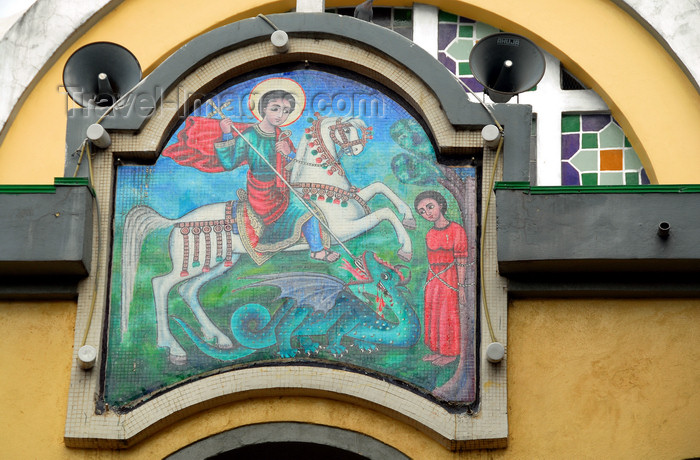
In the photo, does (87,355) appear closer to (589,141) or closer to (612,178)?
(612,178)

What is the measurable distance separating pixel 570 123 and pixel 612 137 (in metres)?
0.72

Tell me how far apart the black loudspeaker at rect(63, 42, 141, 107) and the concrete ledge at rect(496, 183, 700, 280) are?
4610 millimetres

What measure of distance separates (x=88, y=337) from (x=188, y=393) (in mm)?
1285

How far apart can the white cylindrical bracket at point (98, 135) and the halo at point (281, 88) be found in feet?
5.54

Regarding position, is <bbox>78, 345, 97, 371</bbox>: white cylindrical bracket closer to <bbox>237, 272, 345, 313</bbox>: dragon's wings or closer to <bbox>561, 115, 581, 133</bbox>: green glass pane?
<bbox>237, 272, 345, 313</bbox>: dragon's wings

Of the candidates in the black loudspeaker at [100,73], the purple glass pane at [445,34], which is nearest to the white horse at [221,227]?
the black loudspeaker at [100,73]

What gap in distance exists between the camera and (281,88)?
15625mm

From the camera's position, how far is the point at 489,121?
15016 millimetres

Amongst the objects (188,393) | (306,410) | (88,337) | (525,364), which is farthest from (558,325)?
(88,337)

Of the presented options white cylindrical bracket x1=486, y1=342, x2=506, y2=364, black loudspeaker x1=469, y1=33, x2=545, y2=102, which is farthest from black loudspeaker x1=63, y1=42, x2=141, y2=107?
white cylindrical bracket x1=486, y1=342, x2=506, y2=364

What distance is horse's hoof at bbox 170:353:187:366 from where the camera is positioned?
567 inches

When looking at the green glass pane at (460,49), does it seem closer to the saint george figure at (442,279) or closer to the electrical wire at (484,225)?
the electrical wire at (484,225)

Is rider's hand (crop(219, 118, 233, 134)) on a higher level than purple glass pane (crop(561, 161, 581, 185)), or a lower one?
lower

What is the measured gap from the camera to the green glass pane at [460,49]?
74.2ft
